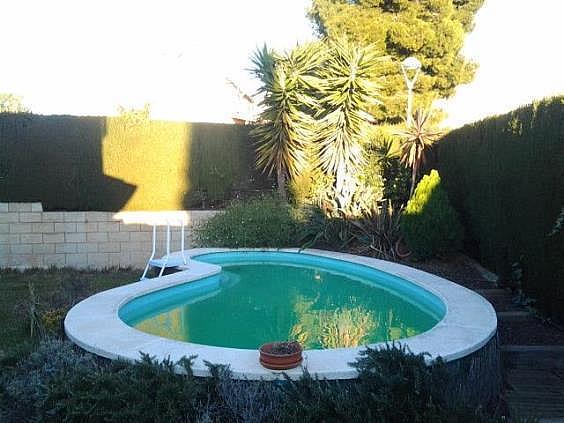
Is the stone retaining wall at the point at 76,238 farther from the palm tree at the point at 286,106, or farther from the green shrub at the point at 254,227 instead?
the palm tree at the point at 286,106

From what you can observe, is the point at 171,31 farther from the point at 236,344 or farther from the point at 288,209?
the point at 236,344

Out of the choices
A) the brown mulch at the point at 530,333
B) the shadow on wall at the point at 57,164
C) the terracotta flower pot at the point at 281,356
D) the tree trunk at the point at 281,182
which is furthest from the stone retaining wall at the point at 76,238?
the terracotta flower pot at the point at 281,356

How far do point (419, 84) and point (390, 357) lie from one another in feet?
47.7

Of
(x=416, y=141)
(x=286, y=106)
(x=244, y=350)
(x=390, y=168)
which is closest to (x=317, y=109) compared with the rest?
(x=286, y=106)

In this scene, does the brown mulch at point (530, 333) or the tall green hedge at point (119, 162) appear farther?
the tall green hedge at point (119, 162)

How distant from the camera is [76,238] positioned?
10414 millimetres

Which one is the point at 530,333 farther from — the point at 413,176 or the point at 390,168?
the point at 390,168

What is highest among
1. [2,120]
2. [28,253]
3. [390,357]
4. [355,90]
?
[355,90]

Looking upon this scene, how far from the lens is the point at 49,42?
23.8 m

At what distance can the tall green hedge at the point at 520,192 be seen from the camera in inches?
222

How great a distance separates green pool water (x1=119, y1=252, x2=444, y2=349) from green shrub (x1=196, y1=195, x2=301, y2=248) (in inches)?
42.3

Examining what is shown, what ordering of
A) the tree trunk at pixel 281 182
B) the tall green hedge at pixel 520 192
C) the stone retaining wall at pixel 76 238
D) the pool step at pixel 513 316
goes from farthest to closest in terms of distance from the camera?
the tree trunk at pixel 281 182
the stone retaining wall at pixel 76 238
the pool step at pixel 513 316
the tall green hedge at pixel 520 192

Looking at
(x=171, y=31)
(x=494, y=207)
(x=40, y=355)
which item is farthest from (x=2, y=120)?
(x=171, y=31)

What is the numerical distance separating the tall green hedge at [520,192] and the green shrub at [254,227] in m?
3.43
